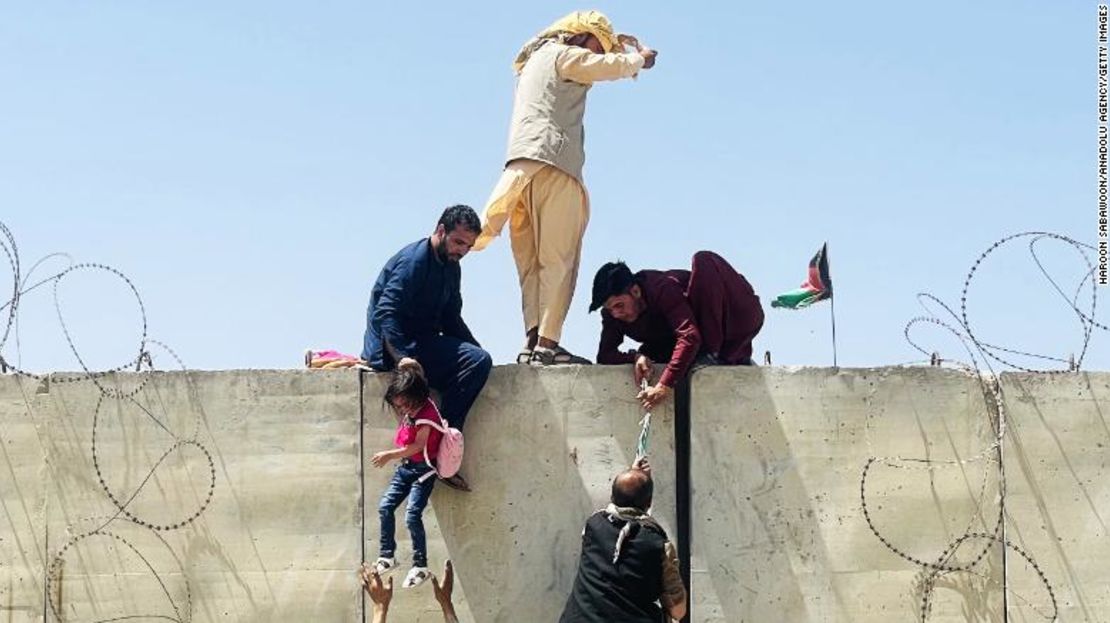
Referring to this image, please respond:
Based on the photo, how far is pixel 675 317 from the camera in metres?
8.89

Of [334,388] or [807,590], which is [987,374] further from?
[334,388]

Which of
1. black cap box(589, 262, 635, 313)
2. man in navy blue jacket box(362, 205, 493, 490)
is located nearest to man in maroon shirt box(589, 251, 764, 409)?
black cap box(589, 262, 635, 313)

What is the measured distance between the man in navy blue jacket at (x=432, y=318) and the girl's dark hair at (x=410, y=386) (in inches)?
4.4

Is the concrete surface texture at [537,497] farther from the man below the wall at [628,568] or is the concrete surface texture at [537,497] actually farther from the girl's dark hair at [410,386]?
the man below the wall at [628,568]

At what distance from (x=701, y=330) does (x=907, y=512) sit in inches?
56.4

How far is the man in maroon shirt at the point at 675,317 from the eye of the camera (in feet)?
29.1

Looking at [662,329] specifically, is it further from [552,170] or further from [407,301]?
[407,301]

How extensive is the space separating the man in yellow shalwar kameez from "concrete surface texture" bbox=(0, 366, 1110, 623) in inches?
19.7

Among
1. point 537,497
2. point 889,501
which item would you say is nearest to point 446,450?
point 537,497

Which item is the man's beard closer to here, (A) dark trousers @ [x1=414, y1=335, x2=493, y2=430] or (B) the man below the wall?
(A) dark trousers @ [x1=414, y1=335, x2=493, y2=430]

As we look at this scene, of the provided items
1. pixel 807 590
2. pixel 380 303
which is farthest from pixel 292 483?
pixel 807 590

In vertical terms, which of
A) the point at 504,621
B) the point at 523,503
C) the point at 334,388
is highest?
the point at 334,388

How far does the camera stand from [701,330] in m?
9.12

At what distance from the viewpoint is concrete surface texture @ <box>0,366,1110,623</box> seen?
8953mm
